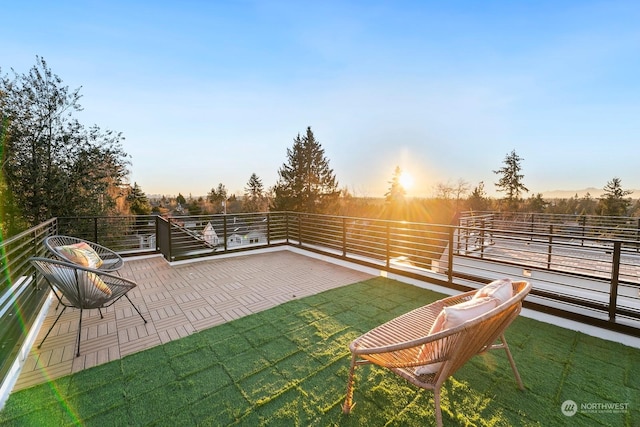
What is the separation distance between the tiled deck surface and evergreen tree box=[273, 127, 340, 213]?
1567 cm

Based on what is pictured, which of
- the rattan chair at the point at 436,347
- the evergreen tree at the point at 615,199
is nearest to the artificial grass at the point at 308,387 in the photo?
the rattan chair at the point at 436,347

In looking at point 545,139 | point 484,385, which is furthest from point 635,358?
point 545,139

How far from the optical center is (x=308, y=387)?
2.03 meters

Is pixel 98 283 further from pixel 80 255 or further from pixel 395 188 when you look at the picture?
pixel 395 188

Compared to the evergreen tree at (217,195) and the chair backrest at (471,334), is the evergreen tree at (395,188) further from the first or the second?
the chair backrest at (471,334)

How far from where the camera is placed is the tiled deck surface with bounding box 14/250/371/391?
2471 mm

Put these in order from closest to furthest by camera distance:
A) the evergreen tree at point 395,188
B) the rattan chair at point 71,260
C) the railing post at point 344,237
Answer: the rattan chair at point 71,260 → the railing post at point 344,237 → the evergreen tree at point 395,188

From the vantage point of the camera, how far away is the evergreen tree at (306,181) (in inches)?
854

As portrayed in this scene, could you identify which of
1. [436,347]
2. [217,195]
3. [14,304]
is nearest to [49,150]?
[14,304]

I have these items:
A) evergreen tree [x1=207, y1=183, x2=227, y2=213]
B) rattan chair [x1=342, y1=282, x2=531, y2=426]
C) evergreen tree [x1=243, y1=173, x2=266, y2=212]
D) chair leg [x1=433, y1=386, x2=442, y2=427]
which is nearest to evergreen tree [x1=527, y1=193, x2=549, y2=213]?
rattan chair [x1=342, y1=282, x2=531, y2=426]

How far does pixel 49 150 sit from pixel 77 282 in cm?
734

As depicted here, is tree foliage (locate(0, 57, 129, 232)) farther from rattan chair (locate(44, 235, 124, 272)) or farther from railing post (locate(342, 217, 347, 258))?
railing post (locate(342, 217, 347, 258))

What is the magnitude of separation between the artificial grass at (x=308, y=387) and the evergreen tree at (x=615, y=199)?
17086mm

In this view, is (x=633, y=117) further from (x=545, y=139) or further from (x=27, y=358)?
(x=27, y=358)
